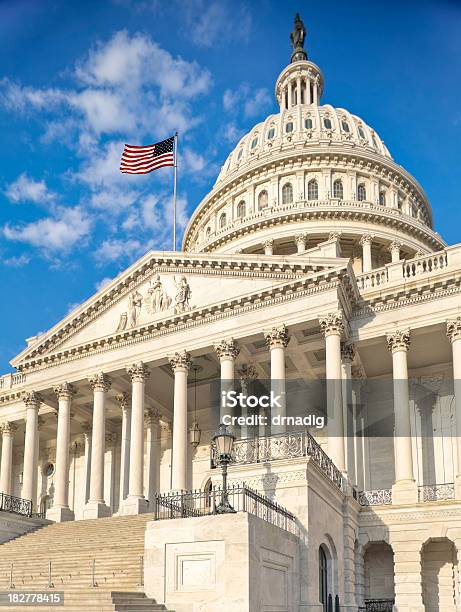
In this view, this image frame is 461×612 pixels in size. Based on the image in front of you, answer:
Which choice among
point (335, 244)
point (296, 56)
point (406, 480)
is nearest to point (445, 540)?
point (406, 480)

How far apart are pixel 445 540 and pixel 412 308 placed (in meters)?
11.3

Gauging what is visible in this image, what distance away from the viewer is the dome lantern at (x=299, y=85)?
269 ft

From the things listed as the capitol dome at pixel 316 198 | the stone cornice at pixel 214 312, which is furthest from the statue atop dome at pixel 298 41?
the stone cornice at pixel 214 312

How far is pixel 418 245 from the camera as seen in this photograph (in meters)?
63.1

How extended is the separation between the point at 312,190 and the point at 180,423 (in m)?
33.0

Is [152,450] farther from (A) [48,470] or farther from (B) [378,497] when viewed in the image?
(B) [378,497]

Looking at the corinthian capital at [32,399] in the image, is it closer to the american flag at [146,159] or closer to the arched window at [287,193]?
the american flag at [146,159]

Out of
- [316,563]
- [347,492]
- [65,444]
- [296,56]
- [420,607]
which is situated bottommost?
[420,607]

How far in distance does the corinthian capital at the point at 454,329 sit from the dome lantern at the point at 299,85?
49397 mm

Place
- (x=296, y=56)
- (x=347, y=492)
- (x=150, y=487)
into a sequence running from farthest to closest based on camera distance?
(x=296, y=56)
(x=150, y=487)
(x=347, y=492)

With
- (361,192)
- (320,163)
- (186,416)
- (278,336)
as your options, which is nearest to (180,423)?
(186,416)

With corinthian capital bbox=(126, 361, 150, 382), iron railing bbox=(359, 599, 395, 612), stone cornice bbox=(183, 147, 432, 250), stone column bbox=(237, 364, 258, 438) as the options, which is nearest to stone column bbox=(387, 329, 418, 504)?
iron railing bbox=(359, 599, 395, 612)

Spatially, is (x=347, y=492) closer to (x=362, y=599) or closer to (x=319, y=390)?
(x=362, y=599)

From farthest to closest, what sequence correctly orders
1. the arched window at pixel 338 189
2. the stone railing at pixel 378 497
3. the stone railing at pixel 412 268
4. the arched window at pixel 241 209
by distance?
1. the arched window at pixel 241 209
2. the arched window at pixel 338 189
3. the stone railing at pixel 412 268
4. the stone railing at pixel 378 497
